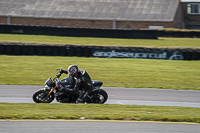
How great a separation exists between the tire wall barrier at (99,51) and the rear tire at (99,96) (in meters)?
11.8

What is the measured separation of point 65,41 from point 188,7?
25773 millimetres

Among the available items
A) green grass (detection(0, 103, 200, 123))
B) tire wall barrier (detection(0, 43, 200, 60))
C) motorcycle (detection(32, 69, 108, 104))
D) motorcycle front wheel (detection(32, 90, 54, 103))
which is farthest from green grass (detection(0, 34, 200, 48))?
green grass (detection(0, 103, 200, 123))

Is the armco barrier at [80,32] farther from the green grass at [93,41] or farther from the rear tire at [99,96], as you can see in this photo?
the rear tire at [99,96]

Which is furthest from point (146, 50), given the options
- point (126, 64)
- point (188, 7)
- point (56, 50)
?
point (188, 7)

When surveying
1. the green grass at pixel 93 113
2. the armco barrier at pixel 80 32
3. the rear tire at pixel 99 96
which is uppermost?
the armco barrier at pixel 80 32

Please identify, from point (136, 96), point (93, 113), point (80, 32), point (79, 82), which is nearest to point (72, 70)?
point (79, 82)

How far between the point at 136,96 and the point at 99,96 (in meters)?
2.17

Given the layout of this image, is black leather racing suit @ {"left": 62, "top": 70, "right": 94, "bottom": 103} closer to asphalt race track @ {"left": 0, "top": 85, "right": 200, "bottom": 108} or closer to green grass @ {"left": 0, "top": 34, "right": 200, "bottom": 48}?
asphalt race track @ {"left": 0, "top": 85, "right": 200, "bottom": 108}

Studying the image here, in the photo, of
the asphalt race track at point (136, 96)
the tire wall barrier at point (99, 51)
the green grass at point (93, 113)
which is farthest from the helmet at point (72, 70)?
the tire wall barrier at point (99, 51)

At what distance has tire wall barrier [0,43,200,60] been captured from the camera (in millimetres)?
22406

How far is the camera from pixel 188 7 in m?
49.0

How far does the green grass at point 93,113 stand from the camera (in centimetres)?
844

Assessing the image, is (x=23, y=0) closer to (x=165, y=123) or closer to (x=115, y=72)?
(x=115, y=72)

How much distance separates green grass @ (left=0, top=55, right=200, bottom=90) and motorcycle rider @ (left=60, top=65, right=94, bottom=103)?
14.1 feet
